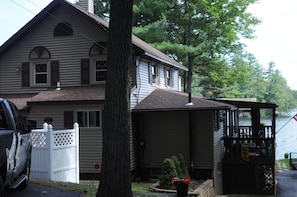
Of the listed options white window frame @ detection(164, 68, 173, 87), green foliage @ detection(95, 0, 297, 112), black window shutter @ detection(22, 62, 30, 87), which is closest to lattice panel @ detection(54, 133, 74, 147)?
black window shutter @ detection(22, 62, 30, 87)

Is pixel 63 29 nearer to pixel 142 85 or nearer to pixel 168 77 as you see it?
pixel 142 85

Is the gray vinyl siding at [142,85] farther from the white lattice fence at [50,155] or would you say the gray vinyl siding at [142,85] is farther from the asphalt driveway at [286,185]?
the asphalt driveway at [286,185]

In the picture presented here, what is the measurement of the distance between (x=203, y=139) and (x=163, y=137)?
1.69 metres

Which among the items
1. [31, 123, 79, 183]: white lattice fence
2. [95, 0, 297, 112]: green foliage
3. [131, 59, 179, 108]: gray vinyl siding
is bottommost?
[31, 123, 79, 183]: white lattice fence

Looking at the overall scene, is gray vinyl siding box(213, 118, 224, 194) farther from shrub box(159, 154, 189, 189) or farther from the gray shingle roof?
shrub box(159, 154, 189, 189)

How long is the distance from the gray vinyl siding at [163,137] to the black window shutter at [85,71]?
9.60 ft

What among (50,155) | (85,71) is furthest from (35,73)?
(50,155)

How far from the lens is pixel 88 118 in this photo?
15.4 m

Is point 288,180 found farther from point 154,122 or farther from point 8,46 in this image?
point 8,46

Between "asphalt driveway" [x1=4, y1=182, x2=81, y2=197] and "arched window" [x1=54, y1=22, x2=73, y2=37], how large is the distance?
8936 millimetres

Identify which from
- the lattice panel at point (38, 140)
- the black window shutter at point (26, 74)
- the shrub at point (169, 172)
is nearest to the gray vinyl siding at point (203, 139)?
the shrub at point (169, 172)

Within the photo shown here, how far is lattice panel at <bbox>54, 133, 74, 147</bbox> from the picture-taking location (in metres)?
11.5

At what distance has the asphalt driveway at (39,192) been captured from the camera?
8163mm

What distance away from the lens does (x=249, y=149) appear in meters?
16.8
